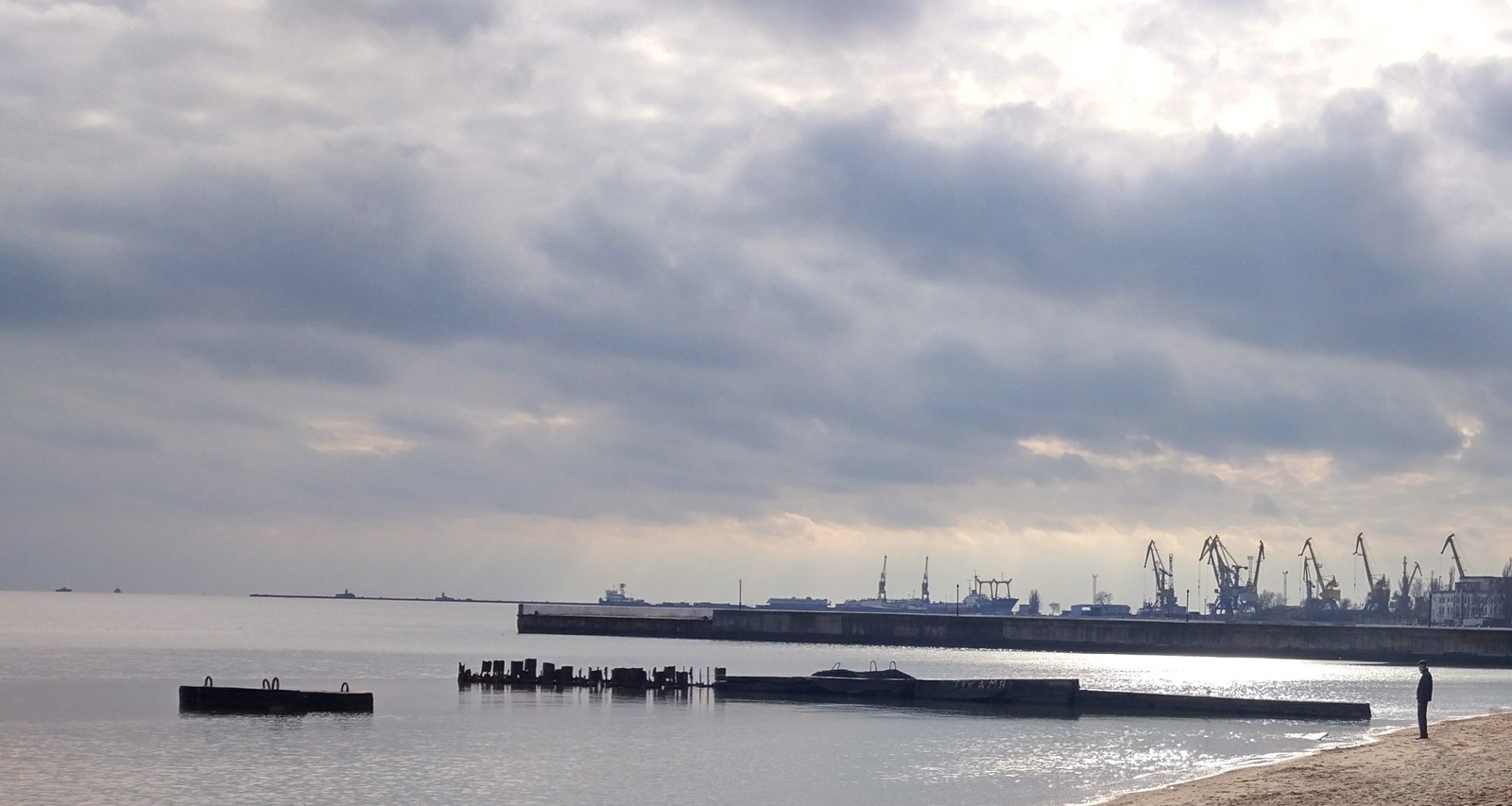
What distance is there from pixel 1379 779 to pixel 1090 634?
117 meters

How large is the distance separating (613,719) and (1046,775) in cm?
2140

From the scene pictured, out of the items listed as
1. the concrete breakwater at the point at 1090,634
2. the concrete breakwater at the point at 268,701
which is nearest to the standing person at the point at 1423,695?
the concrete breakwater at the point at 268,701

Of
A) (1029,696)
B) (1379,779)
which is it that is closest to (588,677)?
(1029,696)

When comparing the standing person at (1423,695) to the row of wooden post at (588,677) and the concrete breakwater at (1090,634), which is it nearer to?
the row of wooden post at (588,677)

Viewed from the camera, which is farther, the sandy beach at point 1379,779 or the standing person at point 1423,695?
the standing person at point 1423,695

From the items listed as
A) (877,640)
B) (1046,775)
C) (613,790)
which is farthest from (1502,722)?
(877,640)

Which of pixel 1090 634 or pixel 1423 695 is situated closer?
pixel 1423 695

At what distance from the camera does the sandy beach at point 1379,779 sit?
3083cm

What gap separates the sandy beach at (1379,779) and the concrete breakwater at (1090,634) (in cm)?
9361

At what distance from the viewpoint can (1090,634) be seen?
490 ft

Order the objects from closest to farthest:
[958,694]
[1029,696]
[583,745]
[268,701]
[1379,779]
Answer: [1379,779] → [583,745] → [268,701] → [1029,696] → [958,694]

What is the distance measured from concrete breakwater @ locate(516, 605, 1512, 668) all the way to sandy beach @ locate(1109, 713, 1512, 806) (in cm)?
9361

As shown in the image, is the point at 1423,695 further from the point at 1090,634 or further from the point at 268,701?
the point at 1090,634

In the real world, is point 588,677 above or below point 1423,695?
below
